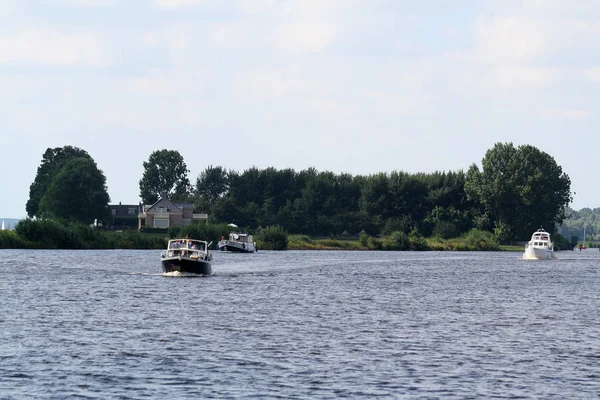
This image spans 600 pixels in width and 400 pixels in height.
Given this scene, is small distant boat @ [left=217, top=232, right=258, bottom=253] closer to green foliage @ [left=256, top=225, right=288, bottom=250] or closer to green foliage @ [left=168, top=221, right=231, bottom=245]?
green foliage @ [left=168, top=221, right=231, bottom=245]

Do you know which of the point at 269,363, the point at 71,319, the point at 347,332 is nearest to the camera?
the point at 269,363

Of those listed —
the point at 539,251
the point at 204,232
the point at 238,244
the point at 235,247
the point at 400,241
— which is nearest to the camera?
the point at 539,251

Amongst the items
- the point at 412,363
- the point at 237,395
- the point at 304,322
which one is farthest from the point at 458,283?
the point at 237,395

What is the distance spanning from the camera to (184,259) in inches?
3364

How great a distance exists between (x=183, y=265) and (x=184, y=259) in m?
0.76

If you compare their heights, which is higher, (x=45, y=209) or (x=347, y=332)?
(x=45, y=209)

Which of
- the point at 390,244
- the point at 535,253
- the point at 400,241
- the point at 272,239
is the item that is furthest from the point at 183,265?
the point at 400,241

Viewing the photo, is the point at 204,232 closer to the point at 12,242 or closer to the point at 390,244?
the point at 12,242

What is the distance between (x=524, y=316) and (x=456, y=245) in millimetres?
144979

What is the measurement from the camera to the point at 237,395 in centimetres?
3086

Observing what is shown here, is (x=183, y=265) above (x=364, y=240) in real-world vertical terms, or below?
below

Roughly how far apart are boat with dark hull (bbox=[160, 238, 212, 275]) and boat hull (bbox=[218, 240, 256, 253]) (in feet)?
208

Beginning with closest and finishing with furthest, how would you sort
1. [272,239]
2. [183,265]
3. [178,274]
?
[183,265]
[178,274]
[272,239]

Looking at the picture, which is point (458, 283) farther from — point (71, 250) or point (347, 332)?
point (71, 250)
